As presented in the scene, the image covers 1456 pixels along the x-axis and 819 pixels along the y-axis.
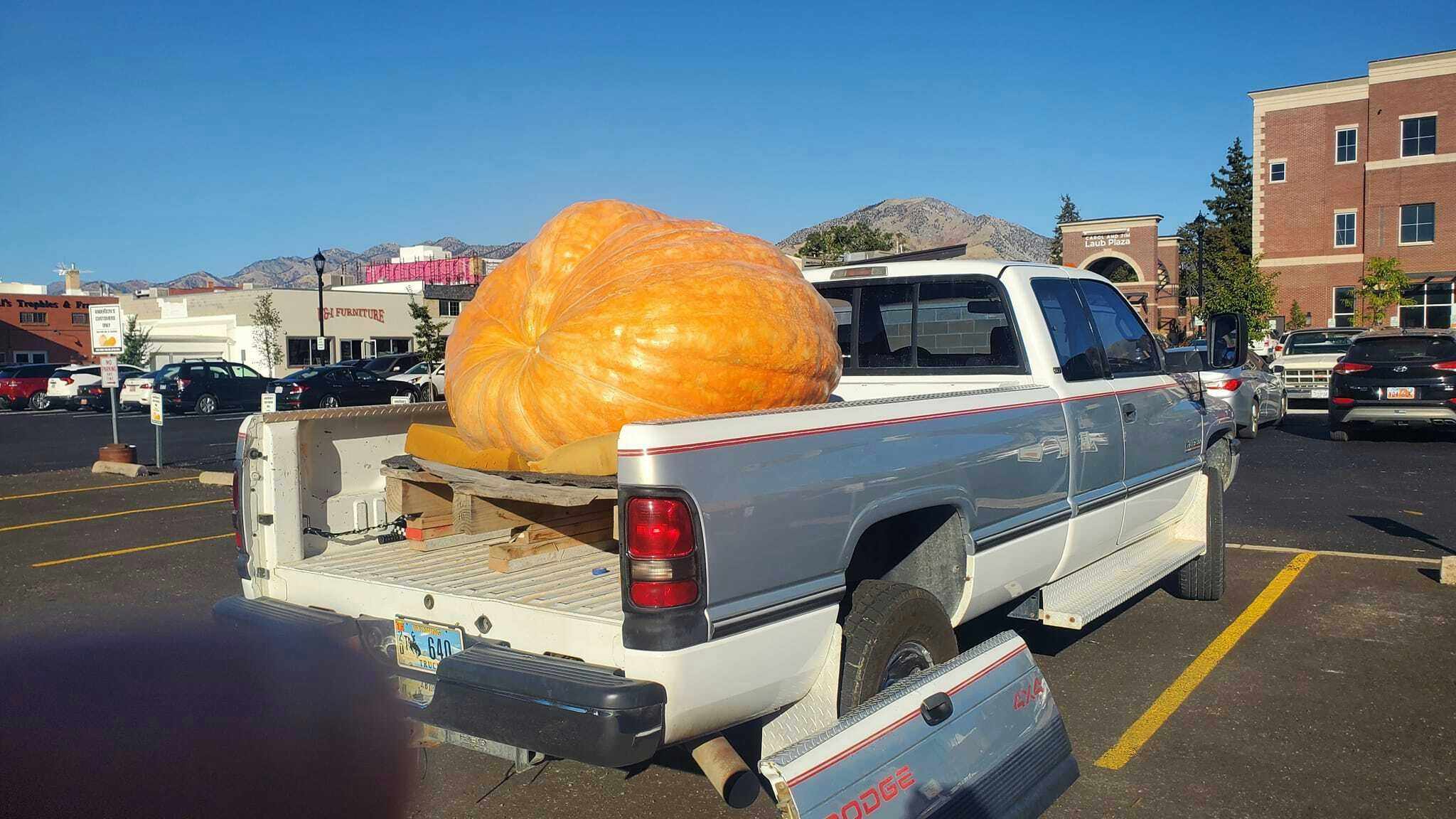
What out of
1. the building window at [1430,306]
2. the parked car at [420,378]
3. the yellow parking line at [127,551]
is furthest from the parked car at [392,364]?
the building window at [1430,306]

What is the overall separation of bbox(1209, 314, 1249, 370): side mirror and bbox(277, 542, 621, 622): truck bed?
4098mm

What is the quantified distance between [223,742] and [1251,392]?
15.5m

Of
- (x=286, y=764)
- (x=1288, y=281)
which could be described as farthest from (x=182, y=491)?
(x=1288, y=281)

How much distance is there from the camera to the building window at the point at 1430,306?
46031mm

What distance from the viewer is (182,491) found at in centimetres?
1409

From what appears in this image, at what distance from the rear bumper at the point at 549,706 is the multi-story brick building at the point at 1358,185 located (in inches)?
1957

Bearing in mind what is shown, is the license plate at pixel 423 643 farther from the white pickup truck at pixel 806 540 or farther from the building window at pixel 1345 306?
the building window at pixel 1345 306

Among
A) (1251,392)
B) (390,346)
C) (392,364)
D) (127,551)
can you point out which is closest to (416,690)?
(127,551)

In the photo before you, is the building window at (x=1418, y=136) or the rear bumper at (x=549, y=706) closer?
the rear bumper at (x=549, y=706)

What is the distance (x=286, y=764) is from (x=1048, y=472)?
351 cm

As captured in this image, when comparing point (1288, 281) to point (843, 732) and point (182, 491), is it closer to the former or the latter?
point (182, 491)

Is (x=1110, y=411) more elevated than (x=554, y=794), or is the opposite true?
(x=1110, y=411)

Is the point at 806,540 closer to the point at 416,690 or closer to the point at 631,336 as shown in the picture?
the point at 631,336

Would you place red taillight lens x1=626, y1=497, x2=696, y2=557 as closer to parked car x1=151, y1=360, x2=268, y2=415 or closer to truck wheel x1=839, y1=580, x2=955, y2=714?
truck wheel x1=839, y1=580, x2=955, y2=714
